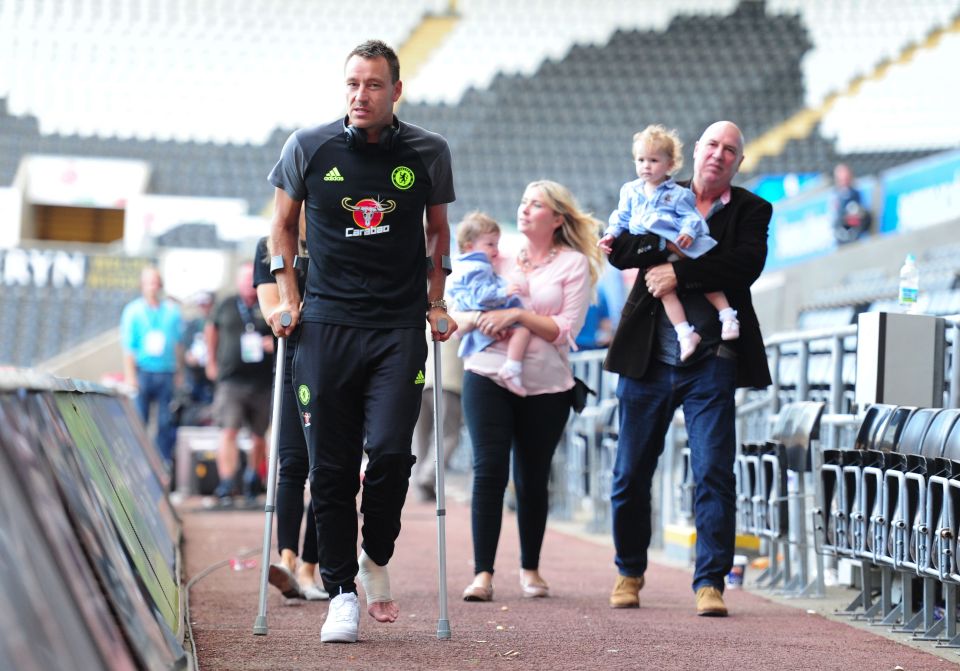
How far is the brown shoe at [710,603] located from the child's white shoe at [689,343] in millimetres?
766

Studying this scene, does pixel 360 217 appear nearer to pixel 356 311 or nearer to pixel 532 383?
pixel 356 311

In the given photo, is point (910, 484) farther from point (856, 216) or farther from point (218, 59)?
point (218, 59)

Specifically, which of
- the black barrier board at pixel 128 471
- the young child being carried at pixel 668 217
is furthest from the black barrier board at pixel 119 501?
the young child being carried at pixel 668 217

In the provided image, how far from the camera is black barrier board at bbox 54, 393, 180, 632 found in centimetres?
289

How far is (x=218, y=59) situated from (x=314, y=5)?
2.10 m

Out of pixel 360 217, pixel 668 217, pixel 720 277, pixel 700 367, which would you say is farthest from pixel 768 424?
pixel 360 217

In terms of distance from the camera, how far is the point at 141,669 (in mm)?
2199

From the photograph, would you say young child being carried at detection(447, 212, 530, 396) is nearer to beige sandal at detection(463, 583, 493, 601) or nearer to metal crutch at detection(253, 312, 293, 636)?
beige sandal at detection(463, 583, 493, 601)

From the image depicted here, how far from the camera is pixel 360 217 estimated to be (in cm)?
372

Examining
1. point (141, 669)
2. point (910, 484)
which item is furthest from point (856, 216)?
point (141, 669)

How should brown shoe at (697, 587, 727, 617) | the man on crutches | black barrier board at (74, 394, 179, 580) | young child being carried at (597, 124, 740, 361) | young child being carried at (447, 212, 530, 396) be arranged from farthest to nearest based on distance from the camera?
young child being carried at (447, 212, 530, 396)
young child being carried at (597, 124, 740, 361)
brown shoe at (697, 587, 727, 617)
the man on crutches
black barrier board at (74, 394, 179, 580)

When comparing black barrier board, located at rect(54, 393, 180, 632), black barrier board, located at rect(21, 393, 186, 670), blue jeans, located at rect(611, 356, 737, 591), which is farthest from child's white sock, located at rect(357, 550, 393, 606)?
blue jeans, located at rect(611, 356, 737, 591)

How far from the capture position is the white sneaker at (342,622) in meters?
3.65

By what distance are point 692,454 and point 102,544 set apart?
265cm
